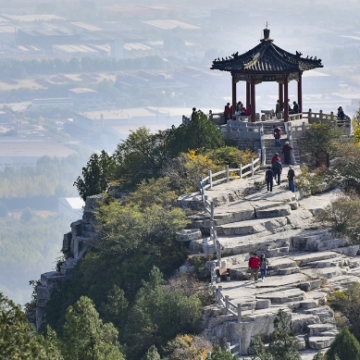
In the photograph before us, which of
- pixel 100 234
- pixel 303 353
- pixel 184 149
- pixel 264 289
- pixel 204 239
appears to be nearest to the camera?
pixel 303 353

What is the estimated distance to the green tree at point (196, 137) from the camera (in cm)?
5944

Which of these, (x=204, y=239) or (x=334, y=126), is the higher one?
(x=334, y=126)

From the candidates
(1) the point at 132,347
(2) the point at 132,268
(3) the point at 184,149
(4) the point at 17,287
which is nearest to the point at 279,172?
(3) the point at 184,149

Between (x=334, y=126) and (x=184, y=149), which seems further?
(x=334, y=126)

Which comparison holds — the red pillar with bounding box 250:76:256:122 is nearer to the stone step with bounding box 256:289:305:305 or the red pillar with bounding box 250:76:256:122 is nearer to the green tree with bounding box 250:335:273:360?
the stone step with bounding box 256:289:305:305

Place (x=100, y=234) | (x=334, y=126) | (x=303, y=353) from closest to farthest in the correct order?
1. (x=303, y=353)
2. (x=100, y=234)
3. (x=334, y=126)

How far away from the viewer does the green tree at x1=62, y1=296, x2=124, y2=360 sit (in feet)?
134

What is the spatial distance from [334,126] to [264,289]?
1635 centimetres

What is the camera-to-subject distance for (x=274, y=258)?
51.0m

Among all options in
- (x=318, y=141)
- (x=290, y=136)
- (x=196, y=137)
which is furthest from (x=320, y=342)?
(x=290, y=136)

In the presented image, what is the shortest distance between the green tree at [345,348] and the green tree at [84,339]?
5897mm

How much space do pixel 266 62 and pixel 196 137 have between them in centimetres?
560

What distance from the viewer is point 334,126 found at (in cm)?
6316

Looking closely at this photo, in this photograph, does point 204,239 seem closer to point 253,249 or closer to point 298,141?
point 253,249
